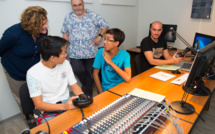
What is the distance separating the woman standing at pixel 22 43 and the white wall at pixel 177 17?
288 centimetres

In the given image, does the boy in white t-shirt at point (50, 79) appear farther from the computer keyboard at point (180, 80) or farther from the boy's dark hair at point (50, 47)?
the computer keyboard at point (180, 80)

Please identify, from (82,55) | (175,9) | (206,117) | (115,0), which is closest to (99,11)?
(115,0)

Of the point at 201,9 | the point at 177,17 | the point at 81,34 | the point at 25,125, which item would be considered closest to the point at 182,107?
the point at 81,34

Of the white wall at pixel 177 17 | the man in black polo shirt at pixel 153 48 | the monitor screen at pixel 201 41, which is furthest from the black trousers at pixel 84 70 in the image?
the white wall at pixel 177 17

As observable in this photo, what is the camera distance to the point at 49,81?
129 centimetres

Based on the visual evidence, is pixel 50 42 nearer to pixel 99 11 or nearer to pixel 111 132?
pixel 111 132

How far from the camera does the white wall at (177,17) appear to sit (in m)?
3.22

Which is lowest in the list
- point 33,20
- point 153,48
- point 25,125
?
point 25,125

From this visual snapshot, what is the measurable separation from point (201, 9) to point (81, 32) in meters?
2.48

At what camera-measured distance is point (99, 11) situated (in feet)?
9.62

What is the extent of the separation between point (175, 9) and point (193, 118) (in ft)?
10.2

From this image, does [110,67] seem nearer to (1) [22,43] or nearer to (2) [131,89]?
(2) [131,89]

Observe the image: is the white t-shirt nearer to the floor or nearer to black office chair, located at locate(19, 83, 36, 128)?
black office chair, located at locate(19, 83, 36, 128)

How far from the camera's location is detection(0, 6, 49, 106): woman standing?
1.61m
